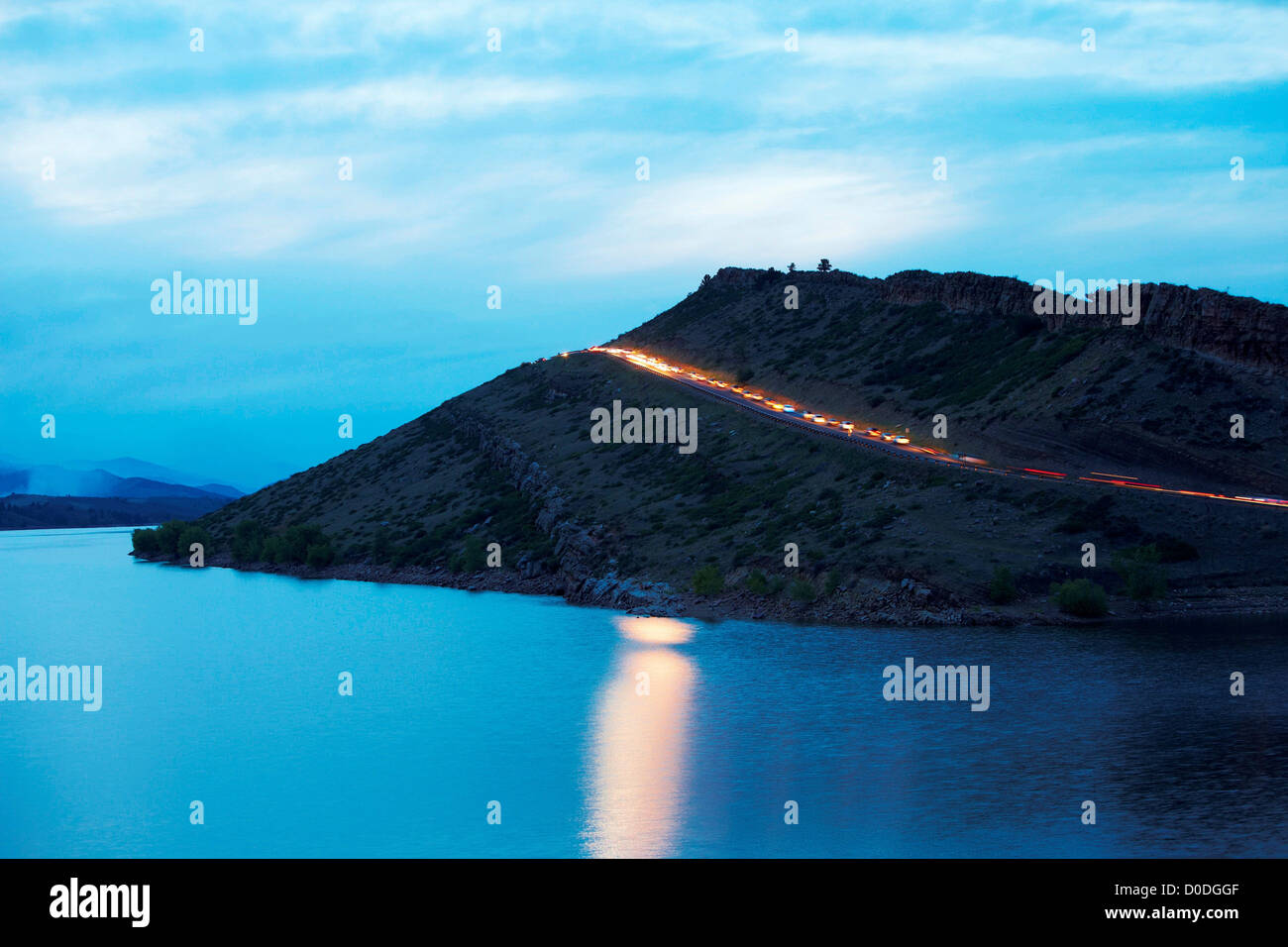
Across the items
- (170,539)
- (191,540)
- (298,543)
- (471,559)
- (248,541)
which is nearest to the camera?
(471,559)

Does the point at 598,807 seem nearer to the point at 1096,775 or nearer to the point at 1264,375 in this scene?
the point at 1096,775

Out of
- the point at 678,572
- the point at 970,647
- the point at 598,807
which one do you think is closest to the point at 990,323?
the point at 678,572

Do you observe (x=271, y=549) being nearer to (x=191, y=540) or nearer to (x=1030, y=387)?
(x=191, y=540)

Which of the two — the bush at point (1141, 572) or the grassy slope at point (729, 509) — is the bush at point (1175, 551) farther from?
the grassy slope at point (729, 509)

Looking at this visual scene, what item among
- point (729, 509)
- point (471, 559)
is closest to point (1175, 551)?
point (729, 509)

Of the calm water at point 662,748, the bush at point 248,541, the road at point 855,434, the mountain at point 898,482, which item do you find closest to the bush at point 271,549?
the mountain at point 898,482

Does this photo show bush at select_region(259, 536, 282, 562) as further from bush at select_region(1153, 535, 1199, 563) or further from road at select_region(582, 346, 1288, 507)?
bush at select_region(1153, 535, 1199, 563)
